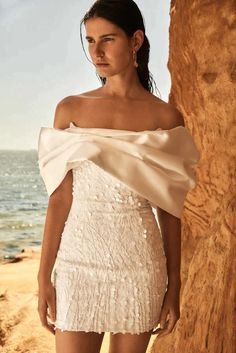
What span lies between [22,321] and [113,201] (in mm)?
4088

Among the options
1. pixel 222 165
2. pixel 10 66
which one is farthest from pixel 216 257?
pixel 10 66

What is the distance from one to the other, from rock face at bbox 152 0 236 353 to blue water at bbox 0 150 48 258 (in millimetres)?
8916

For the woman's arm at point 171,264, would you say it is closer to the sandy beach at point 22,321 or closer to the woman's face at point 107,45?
the woman's face at point 107,45

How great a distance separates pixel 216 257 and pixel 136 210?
112 cm

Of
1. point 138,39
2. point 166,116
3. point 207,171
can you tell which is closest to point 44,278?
point 166,116

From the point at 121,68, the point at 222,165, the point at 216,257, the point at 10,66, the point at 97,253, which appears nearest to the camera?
the point at 97,253

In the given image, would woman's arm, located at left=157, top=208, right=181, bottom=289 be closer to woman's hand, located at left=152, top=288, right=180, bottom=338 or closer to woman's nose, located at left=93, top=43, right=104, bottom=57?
woman's hand, located at left=152, top=288, right=180, bottom=338

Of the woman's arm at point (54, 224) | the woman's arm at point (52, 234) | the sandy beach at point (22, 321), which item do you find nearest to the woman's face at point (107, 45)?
the woman's arm at point (52, 234)

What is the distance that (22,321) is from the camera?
5250 mm

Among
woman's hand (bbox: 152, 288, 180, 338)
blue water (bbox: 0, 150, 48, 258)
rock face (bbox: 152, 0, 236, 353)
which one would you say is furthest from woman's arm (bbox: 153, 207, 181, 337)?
blue water (bbox: 0, 150, 48, 258)

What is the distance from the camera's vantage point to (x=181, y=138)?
1496mm

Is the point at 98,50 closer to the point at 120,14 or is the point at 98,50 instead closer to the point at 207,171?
the point at 120,14

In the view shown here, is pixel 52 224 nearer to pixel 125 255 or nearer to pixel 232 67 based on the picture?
pixel 125 255

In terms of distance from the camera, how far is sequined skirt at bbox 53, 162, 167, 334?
53.4 inches
